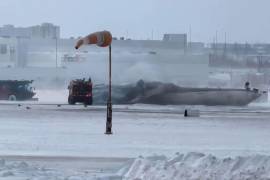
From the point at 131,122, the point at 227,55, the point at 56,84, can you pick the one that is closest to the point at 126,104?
the point at 131,122

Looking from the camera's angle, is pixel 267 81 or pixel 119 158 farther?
pixel 267 81

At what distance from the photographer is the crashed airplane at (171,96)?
62.3 meters

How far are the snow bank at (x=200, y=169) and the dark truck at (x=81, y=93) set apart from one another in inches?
1619

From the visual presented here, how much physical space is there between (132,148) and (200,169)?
8.50 meters

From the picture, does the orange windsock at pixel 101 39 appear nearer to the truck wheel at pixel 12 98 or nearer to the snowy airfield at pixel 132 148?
the snowy airfield at pixel 132 148

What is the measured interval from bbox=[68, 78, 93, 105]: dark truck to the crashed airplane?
191 inches

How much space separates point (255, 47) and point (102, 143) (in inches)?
5740

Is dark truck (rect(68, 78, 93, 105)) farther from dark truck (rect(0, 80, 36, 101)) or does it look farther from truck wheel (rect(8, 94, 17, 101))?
dark truck (rect(0, 80, 36, 101))

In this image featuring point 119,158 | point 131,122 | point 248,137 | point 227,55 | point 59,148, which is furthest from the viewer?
point 227,55

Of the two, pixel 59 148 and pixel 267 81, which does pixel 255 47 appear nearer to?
pixel 267 81

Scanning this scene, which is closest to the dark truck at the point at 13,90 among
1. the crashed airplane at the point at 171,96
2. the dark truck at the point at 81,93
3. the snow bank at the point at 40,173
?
the crashed airplane at the point at 171,96

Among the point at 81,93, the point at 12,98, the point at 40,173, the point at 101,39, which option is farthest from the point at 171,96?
the point at 40,173

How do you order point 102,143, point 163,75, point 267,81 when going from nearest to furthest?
point 102,143 < point 163,75 < point 267,81

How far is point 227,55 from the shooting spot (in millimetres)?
133875
